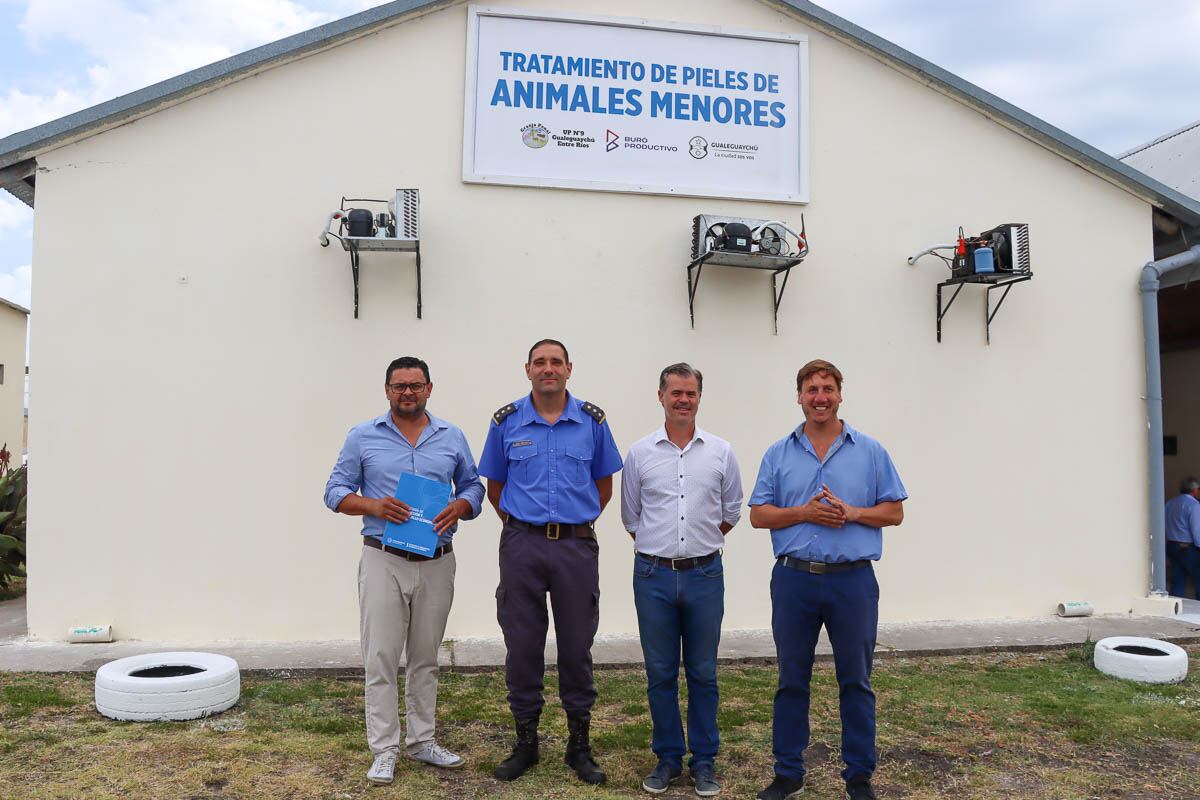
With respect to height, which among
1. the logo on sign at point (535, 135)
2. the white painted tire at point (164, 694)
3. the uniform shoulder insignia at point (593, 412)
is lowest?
the white painted tire at point (164, 694)

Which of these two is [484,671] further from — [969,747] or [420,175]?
[420,175]

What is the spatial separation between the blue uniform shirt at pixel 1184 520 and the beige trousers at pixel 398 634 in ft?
26.3

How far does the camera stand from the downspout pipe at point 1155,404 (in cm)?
713

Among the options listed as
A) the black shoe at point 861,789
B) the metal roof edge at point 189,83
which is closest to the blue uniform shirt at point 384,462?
the black shoe at point 861,789

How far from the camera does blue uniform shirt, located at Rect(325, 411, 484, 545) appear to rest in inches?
153

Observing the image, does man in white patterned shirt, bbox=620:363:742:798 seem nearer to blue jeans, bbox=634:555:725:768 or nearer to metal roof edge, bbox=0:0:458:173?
blue jeans, bbox=634:555:725:768

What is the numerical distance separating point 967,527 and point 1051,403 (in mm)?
1223

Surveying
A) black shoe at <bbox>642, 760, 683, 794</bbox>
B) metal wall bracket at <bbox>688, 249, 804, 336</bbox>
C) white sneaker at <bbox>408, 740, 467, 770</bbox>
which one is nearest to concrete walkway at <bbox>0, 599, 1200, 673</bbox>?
white sneaker at <bbox>408, 740, 467, 770</bbox>

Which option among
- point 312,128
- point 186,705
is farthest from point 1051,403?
point 186,705

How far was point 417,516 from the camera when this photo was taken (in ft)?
12.5

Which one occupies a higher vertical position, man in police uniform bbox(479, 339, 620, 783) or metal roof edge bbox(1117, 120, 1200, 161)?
metal roof edge bbox(1117, 120, 1200, 161)

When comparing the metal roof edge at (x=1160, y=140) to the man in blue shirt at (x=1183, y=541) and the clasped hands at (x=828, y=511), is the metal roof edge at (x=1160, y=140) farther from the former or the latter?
the clasped hands at (x=828, y=511)

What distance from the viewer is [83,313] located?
19.6 feet

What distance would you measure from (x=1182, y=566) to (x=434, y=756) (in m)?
8.30
